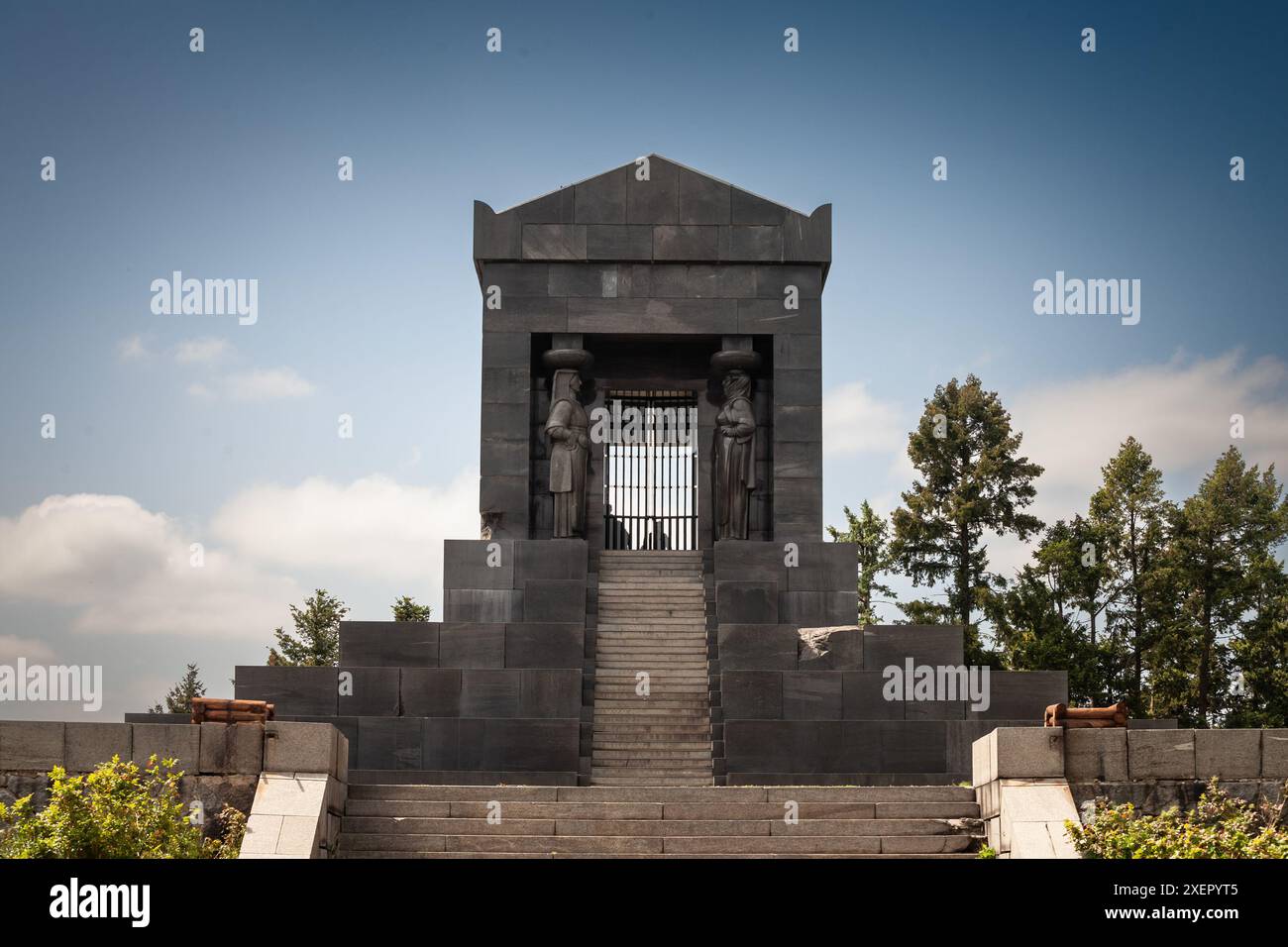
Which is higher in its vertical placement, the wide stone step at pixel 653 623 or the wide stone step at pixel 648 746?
the wide stone step at pixel 653 623

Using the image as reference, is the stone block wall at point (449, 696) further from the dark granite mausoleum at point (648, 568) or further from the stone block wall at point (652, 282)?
the stone block wall at point (652, 282)

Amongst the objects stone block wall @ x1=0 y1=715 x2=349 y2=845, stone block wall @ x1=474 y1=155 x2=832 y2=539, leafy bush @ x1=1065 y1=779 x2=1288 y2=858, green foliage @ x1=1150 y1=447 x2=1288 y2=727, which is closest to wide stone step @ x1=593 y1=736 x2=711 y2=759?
stone block wall @ x1=474 y1=155 x2=832 y2=539

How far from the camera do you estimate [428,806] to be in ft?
50.5

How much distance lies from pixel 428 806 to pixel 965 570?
25.4 meters

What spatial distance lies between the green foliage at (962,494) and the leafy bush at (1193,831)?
24172 mm

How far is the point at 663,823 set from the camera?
15164mm

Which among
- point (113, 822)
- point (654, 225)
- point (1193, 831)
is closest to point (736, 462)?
point (654, 225)

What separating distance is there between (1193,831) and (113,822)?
8.79 meters

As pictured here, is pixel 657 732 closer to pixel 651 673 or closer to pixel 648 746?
pixel 648 746

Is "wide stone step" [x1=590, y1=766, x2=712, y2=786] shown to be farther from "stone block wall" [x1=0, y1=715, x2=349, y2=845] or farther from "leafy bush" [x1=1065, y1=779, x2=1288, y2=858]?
"leafy bush" [x1=1065, y1=779, x2=1288, y2=858]

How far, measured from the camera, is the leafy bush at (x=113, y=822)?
1266cm

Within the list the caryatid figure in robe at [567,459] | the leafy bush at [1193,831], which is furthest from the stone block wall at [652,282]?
the leafy bush at [1193,831]
